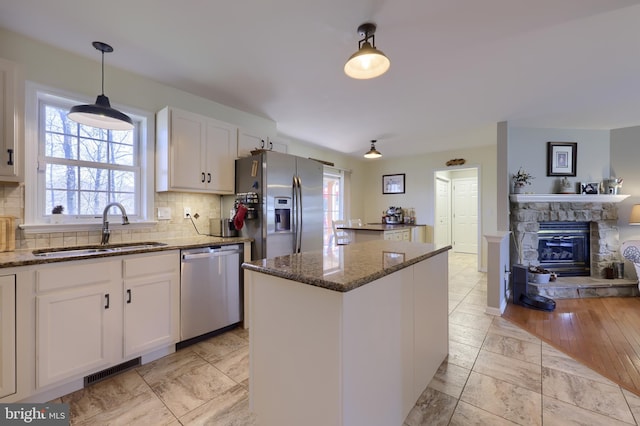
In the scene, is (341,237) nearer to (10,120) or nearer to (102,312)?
(102,312)

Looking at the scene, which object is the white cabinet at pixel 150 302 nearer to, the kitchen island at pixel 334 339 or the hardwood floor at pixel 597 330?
the kitchen island at pixel 334 339

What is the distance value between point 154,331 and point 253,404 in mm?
1209

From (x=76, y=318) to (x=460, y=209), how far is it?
24.4 ft

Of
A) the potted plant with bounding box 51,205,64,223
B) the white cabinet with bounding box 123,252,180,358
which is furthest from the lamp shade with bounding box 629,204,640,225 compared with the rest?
the potted plant with bounding box 51,205,64,223

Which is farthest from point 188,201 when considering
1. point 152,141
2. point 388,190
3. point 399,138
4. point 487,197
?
point 487,197

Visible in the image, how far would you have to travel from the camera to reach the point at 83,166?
91.1 inches

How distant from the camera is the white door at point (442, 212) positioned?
5990 mm

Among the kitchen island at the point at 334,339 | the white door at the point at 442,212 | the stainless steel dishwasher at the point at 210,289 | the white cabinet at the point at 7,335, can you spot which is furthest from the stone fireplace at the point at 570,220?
the white cabinet at the point at 7,335

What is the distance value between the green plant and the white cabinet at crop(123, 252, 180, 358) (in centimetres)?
451

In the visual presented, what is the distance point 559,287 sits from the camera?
12.1ft

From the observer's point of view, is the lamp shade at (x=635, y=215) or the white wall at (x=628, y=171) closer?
the lamp shade at (x=635, y=215)

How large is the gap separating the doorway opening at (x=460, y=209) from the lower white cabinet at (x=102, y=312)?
6040mm

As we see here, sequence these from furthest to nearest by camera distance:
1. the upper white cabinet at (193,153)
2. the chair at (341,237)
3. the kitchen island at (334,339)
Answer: the chair at (341,237) → the upper white cabinet at (193,153) → the kitchen island at (334,339)

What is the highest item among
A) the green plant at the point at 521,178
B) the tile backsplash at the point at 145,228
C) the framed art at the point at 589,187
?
the green plant at the point at 521,178
